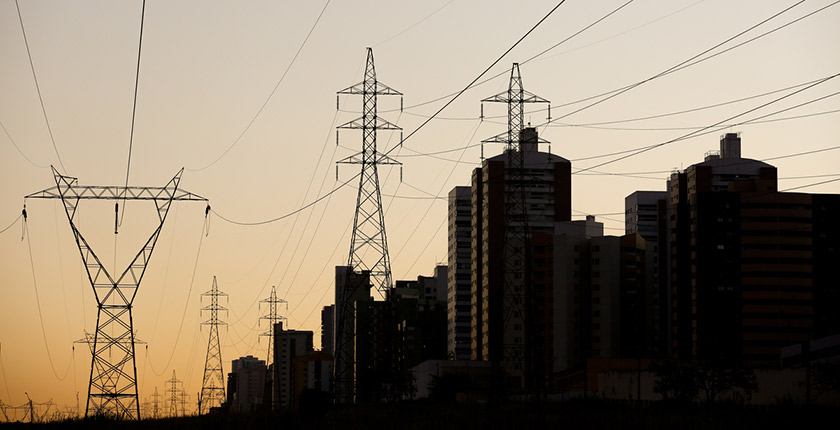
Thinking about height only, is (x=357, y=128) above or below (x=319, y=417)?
above

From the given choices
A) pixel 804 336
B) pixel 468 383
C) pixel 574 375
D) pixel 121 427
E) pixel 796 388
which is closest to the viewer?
pixel 121 427

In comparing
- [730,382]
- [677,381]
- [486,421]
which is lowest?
[730,382]

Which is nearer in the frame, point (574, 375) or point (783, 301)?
point (574, 375)

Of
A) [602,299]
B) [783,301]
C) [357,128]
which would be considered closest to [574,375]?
[602,299]

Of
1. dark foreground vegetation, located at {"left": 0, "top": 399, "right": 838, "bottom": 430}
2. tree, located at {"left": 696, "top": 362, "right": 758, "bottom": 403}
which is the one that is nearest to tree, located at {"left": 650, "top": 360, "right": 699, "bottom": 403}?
tree, located at {"left": 696, "top": 362, "right": 758, "bottom": 403}

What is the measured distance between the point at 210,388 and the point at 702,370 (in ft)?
227

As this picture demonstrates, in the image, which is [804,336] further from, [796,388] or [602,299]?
[796,388]

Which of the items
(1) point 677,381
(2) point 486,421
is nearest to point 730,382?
(1) point 677,381

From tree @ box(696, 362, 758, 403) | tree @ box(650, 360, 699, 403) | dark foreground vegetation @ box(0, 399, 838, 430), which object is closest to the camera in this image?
dark foreground vegetation @ box(0, 399, 838, 430)

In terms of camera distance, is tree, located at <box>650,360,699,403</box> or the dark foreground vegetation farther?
tree, located at <box>650,360,699,403</box>

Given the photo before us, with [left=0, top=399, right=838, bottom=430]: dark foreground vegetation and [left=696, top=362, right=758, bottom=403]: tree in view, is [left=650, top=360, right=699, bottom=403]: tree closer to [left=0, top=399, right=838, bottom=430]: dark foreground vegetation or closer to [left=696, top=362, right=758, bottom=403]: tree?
[left=696, top=362, right=758, bottom=403]: tree

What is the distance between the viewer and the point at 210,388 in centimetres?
15788

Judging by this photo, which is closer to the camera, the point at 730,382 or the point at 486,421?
the point at 486,421

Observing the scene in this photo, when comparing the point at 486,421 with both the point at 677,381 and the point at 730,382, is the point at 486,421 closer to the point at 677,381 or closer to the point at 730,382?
the point at 677,381
